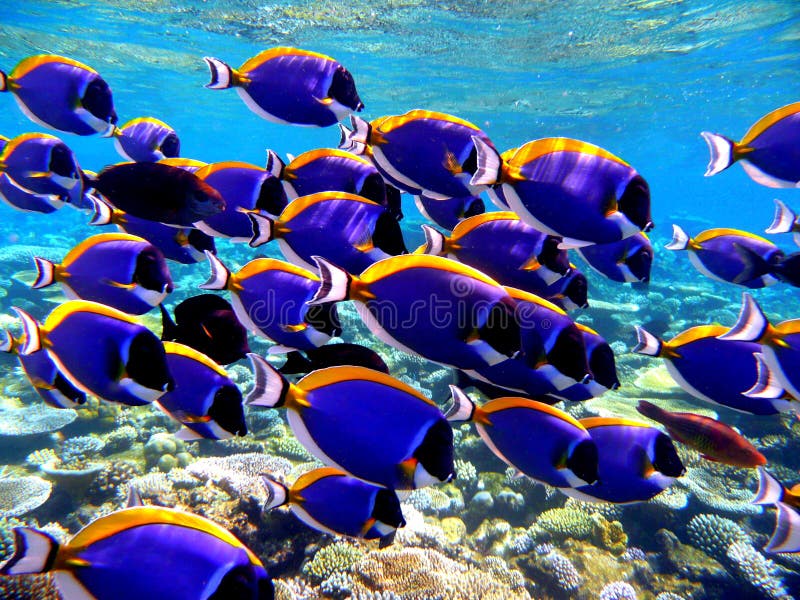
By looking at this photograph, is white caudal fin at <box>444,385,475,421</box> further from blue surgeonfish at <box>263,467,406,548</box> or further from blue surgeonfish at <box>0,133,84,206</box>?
blue surgeonfish at <box>0,133,84,206</box>

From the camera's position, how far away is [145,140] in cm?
324

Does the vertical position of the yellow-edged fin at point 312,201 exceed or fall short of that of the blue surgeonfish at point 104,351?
it exceeds it

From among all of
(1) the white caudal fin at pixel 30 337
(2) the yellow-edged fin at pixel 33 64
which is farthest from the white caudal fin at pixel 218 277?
(2) the yellow-edged fin at pixel 33 64

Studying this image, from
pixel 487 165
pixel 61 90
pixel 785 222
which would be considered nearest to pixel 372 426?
pixel 487 165

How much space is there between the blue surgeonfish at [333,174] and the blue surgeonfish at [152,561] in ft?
5.45

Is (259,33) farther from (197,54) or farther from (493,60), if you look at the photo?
(493,60)

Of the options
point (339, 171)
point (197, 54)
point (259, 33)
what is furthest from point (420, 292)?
point (197, 54)

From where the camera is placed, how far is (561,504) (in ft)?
18.9

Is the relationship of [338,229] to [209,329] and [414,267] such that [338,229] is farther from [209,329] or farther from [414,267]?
[209,329]

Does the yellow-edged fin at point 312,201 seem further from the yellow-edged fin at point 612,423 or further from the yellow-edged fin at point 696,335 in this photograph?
the yellow-edged fin at point 696,335

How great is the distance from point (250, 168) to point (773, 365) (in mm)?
2728

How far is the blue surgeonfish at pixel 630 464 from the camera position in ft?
6.92

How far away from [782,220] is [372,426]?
3104 millimetres

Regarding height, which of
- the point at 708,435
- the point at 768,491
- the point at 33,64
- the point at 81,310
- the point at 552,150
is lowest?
the point at 708,435
